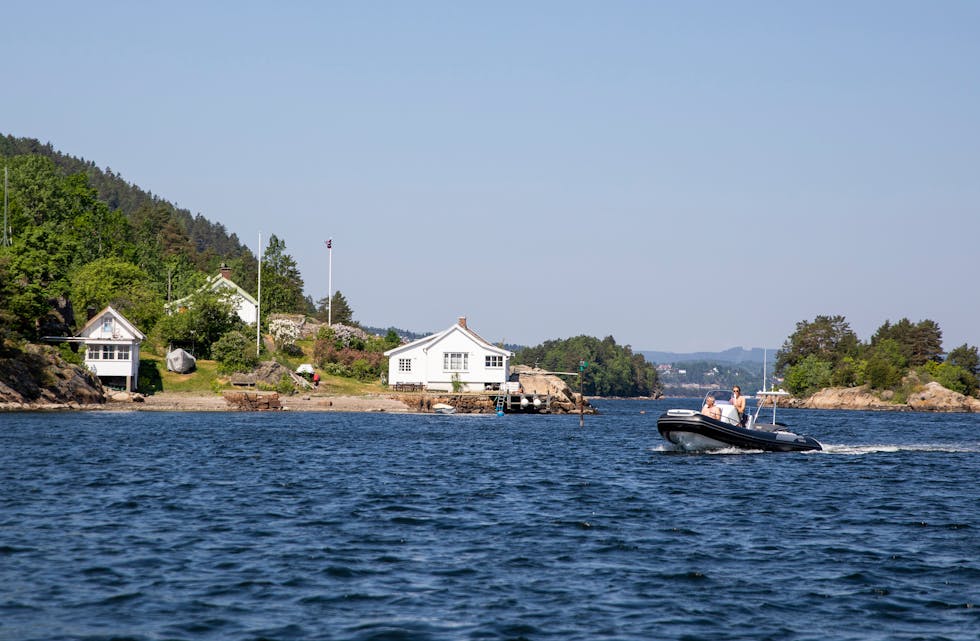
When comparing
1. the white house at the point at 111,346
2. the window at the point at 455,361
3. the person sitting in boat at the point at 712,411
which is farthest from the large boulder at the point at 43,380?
the person sitting in boat at the point at 712,411

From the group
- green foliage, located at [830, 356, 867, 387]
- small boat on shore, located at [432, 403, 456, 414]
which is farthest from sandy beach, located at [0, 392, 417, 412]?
green foliage, located at [830, 356, 867, 387]

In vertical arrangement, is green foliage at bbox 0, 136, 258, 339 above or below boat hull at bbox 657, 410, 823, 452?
above

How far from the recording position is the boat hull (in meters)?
40.6

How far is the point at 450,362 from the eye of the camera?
296ft

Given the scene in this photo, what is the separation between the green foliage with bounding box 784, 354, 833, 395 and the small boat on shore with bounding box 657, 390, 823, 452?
116252 millimetres

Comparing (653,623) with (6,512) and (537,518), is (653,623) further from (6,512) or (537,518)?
(6,512)

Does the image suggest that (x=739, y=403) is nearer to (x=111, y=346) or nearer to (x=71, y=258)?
(x=111, y=346)

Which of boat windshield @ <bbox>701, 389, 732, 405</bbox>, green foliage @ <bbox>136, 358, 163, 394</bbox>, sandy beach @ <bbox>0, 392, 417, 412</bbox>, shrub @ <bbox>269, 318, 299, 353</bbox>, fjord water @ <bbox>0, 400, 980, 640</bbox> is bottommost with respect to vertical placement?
fjord water @ <bbox>0, 400, 980, 640</bbox>

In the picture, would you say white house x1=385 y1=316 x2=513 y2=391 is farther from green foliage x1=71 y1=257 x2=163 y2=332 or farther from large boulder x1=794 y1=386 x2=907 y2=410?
large boulder x1=794 y1=386 x2=907 y2=410

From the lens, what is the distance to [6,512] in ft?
73.8

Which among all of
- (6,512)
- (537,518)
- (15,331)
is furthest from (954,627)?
(15,331)

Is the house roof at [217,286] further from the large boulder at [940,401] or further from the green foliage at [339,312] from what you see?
the large boulder at [940,401]

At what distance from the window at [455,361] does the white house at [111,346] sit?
26.8 meters

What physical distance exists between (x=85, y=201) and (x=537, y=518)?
103 meters
